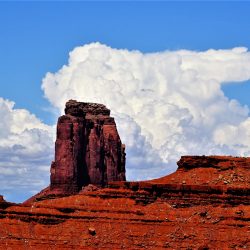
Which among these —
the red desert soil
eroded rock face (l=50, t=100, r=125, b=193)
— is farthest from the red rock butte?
eroded rock face (l=50, t=100, r=125, b=193)

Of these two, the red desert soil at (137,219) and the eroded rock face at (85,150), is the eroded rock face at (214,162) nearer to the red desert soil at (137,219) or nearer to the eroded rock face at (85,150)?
the red desert soil at (137,219)

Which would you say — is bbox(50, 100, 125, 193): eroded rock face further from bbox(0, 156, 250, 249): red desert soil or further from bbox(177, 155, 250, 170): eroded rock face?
bbox(0, 156, 250, 249): red desert soil

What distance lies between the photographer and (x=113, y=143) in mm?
196375

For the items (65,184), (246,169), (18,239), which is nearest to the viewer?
(18,239)

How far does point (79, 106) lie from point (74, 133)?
16.6 feet

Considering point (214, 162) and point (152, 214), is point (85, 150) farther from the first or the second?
point (152, 214)

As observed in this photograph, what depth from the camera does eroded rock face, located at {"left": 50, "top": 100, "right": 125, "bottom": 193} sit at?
190875 mm

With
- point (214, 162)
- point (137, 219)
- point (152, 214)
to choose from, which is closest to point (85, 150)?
point (214, 162)

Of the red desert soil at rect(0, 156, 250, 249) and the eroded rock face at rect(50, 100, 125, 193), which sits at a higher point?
the eroded rock face at rect(50, 100, 125, 193)

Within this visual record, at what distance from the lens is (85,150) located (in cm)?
19525

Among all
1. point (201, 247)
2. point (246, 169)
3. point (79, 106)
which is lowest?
point (201, 247)

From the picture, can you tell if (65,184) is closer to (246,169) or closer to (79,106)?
(79,106)

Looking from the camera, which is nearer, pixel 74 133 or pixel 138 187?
pixel 138 187

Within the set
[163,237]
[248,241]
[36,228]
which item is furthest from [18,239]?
[248,241]
